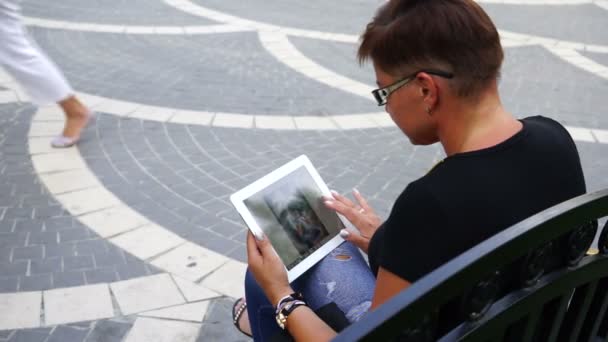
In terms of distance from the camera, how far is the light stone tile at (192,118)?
533cm

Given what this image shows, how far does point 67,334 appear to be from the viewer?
3029 millimetres

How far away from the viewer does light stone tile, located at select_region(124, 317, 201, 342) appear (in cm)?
303

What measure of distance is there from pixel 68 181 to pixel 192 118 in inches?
50.6

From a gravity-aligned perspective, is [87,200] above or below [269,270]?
below

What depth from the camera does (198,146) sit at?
4.95 metres

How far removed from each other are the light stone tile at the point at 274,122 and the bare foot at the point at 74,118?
4.30ft

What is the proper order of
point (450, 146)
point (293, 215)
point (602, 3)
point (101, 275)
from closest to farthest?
point (450, 146) < point (293, 215) < point (101, 275) < point (602, 3)

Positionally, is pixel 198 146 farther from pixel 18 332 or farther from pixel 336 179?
pixel 18 332

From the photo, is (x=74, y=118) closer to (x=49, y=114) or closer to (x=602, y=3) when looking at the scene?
(x=49, y=114)

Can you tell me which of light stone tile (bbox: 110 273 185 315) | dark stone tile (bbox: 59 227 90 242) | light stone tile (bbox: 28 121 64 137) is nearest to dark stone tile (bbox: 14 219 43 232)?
dark stone tile (bbox: 59 227 90 242)


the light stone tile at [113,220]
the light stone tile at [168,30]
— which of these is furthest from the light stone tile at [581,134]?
the light stone tile at [168,30]

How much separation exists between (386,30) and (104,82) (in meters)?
4.81

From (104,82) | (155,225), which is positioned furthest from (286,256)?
(104,82)

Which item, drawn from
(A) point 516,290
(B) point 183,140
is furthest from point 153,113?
(A) point 516,290
